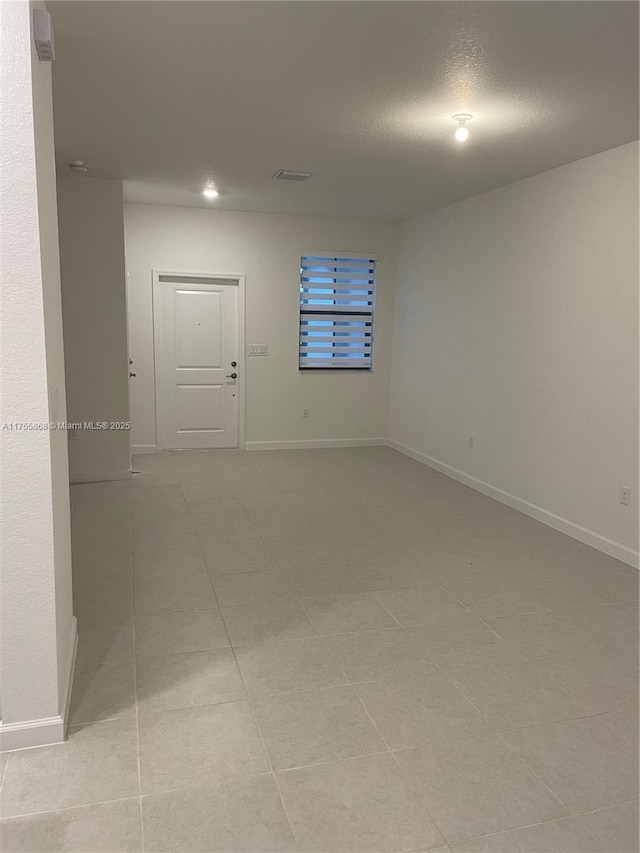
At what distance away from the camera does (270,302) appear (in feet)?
22.1

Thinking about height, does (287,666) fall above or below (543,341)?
below

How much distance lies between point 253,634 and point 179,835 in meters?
1.16

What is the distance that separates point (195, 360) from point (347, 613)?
420cm

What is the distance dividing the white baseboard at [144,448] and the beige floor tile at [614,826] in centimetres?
553

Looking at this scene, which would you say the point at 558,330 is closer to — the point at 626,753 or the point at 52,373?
the point at 626,753

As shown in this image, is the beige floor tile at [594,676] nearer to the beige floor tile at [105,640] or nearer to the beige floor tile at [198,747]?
the beige floor tile at [198,747]

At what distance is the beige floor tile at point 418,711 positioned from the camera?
7.30ft

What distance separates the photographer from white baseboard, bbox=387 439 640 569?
395 centimetres

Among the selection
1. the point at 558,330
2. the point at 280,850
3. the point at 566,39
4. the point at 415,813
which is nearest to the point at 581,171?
the point at 558,330

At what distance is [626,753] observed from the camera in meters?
2.16

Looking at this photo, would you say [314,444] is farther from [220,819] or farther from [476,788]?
[220,819]

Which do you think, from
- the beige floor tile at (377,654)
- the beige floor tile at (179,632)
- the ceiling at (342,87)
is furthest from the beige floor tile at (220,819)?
the ceiling at (342,87)

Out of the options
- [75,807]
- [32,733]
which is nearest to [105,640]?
[32,733]

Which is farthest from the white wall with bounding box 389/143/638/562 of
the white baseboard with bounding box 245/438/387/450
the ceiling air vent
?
the ceiling air vent
